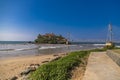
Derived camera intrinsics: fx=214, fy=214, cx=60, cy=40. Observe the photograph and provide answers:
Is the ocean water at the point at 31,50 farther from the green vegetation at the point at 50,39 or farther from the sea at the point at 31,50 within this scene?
the green vegetation at the point at 50,39

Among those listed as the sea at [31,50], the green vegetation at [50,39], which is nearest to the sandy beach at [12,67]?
the sea at [31,50]

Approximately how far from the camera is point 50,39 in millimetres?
105500

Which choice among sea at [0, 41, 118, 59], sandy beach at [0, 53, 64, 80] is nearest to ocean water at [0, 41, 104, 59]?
sea at [0, 41, 118, 59]

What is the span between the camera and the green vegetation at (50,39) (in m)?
105

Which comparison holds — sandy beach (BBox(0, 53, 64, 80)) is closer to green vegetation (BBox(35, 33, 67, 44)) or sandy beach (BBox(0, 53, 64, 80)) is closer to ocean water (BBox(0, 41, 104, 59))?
ocean water (BBox(0, 41, 104, 59))

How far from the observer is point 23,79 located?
32.5 ft

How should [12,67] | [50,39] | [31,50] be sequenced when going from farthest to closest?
[50,39]
[31,50]
[12,67]

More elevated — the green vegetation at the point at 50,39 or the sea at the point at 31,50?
the green vegetation at the point at 50,39

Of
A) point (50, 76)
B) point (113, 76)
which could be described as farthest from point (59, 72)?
point (113, 76)

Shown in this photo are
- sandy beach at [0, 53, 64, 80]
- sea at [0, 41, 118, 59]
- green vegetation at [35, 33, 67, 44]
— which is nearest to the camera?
sandy beach at [0, 53, 64, 80]

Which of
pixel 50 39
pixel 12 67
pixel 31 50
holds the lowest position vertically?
pixel 12 67

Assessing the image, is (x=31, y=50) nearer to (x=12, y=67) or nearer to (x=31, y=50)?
(x=31, y=50)

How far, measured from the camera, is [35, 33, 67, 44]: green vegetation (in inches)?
4139

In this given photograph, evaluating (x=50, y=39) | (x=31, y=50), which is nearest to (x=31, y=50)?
(x=31, y=50)
